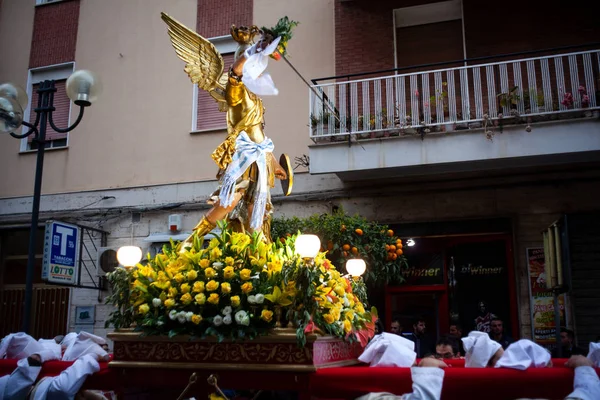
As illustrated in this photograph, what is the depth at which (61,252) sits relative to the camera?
11234 millimetres

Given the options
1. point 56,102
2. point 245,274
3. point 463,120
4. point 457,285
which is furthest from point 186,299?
point 56,102

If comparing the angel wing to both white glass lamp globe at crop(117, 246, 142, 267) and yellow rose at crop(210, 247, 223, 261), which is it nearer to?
white glass lamp globe at crop(117, 246, 142, 267)

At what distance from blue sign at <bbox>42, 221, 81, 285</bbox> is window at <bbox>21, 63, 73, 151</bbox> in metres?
2.64

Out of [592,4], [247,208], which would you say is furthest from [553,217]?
[247,208]

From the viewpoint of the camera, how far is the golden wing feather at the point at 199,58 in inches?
245

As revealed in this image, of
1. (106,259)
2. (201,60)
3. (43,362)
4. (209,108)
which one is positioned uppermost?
(209,108)

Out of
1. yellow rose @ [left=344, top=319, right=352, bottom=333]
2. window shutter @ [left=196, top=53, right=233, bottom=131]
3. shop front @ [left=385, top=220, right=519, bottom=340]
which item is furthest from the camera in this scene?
window shutter @ [left=196, top=53, right=233, bottom=131]

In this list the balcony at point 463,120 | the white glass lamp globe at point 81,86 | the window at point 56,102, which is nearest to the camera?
the white glass lamp globe at point 81,86

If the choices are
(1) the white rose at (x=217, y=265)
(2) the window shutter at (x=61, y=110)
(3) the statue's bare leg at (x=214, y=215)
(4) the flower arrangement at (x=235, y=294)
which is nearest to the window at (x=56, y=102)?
(2) the window shutter at (x=61, y=110)

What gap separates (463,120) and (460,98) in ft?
4.51

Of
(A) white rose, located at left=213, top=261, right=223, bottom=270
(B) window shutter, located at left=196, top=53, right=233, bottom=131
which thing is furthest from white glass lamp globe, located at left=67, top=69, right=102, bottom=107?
(B) window shutter, located at left=196, top=53, right=233, bottom=131

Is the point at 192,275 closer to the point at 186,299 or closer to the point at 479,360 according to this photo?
the point at 186,299

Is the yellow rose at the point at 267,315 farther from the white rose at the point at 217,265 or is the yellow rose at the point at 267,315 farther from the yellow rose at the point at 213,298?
the white rose at the point at 217,265

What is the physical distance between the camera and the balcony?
9.12 m
